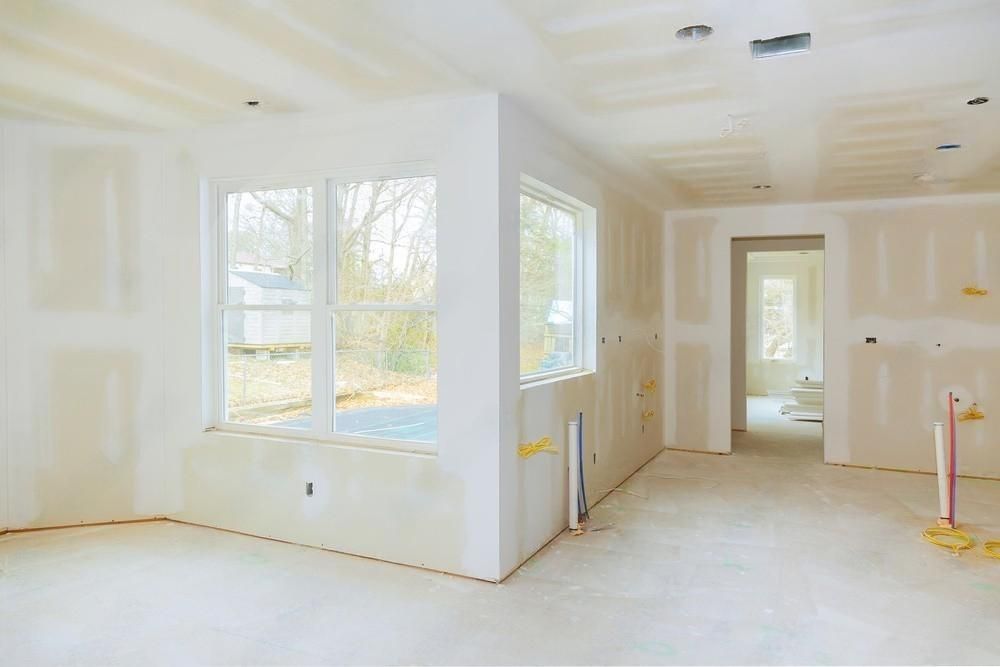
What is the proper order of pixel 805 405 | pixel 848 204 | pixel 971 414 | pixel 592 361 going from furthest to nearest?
1. pixel 805 405
2. pixel 848 204
3. pixel 971 414
4. pixel 592 361

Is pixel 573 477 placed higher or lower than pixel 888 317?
lower

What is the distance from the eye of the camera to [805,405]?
9688 millimetres

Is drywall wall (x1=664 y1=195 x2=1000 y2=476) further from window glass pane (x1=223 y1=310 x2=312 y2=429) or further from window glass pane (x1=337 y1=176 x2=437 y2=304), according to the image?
window glass pane (x1=223 y1=310 x2=312 y2=429)

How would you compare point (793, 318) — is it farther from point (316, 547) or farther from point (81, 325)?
point (81, 325)

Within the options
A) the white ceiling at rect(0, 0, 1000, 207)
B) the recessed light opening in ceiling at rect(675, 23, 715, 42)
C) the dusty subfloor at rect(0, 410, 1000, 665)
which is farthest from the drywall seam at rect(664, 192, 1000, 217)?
the recessed light opening in ceiling at rect(675, 23, 715, 42)

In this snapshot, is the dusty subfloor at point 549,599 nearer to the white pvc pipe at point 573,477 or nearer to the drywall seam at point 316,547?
the drywall seam at point 316,547

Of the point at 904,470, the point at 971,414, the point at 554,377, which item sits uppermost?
the point at 554,377

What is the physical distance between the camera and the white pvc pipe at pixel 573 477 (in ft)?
A: 13.3

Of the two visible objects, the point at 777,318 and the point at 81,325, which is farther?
the point at 777,318

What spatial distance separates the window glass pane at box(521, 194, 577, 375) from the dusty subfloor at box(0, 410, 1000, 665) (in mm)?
1189

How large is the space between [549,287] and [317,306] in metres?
1.54

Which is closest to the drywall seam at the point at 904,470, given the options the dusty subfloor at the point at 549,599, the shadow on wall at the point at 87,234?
the dusty subfloor at the point at 549,599

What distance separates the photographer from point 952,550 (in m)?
3.79

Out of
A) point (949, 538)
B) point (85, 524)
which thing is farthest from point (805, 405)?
point (85, 524)
